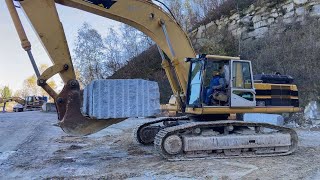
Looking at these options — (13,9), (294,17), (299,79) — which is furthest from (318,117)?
(13,9)

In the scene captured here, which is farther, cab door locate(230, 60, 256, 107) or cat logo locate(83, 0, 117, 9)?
cab door locate(230, 60, 256, 107)

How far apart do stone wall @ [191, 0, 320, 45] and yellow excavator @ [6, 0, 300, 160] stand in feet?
35.8

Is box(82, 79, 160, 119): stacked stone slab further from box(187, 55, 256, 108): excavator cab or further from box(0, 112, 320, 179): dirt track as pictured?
box(187, 55, 256, 108): excavator cab

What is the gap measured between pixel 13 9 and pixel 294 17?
51.0ft

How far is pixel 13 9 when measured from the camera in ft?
22.2

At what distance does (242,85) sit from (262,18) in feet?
46.6

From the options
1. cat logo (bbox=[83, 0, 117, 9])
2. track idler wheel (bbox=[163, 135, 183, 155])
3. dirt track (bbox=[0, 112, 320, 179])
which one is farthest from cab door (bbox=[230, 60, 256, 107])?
cat logo (bbox=[83, 0, 117, 9])

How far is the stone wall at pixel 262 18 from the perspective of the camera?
18.3 metres

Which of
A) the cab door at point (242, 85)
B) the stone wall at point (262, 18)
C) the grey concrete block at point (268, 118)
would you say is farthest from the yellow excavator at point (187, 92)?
the stone wall at point (262, 18)

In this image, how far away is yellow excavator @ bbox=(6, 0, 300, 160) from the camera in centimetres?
679

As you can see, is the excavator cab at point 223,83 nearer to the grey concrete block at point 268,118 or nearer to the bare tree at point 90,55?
the grey concrete block at point 268,118

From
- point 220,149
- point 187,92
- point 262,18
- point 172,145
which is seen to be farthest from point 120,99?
point 262,18

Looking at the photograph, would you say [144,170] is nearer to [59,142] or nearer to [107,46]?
[59,142]

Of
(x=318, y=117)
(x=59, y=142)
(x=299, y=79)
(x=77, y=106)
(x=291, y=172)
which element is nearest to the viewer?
(x=291, y=172)
